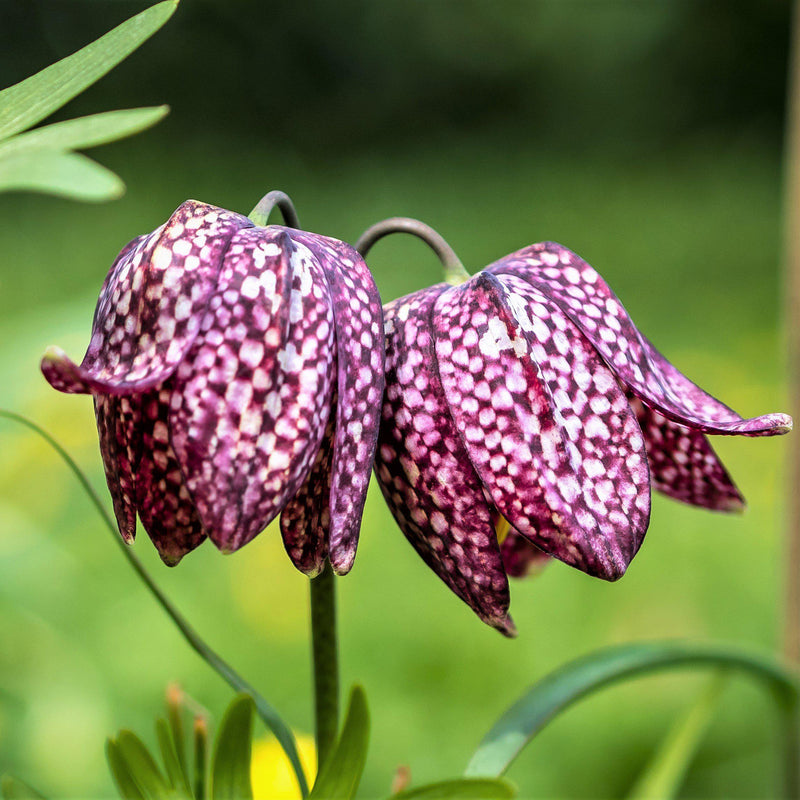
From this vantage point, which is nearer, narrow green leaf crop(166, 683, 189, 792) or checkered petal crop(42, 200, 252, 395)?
checkered petal crop(42, 200, 252, 395)

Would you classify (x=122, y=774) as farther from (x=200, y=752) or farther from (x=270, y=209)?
(x=270, y=209)

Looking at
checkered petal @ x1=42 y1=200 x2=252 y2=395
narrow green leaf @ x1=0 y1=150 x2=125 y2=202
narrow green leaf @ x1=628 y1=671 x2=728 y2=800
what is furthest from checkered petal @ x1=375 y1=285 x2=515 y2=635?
narrow green leaf @ x1=628 y1=671 x2=728 y2=800

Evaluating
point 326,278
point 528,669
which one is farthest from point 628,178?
point 326,278

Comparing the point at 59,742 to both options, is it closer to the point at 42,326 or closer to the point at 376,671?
the point at 42,326

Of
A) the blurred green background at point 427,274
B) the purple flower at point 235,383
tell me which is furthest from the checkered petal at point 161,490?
the blurred green background at point 427,274

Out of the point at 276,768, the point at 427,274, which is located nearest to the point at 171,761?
the point at 276,768

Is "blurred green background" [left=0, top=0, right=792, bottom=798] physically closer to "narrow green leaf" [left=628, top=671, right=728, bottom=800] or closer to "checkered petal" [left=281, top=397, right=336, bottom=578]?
"narrow green leaf" [left=628, top=671, right=728, bottom=800]

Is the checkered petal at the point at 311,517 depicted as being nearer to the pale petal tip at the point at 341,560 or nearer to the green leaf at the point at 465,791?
the pale petal tip at the point at 341,560
